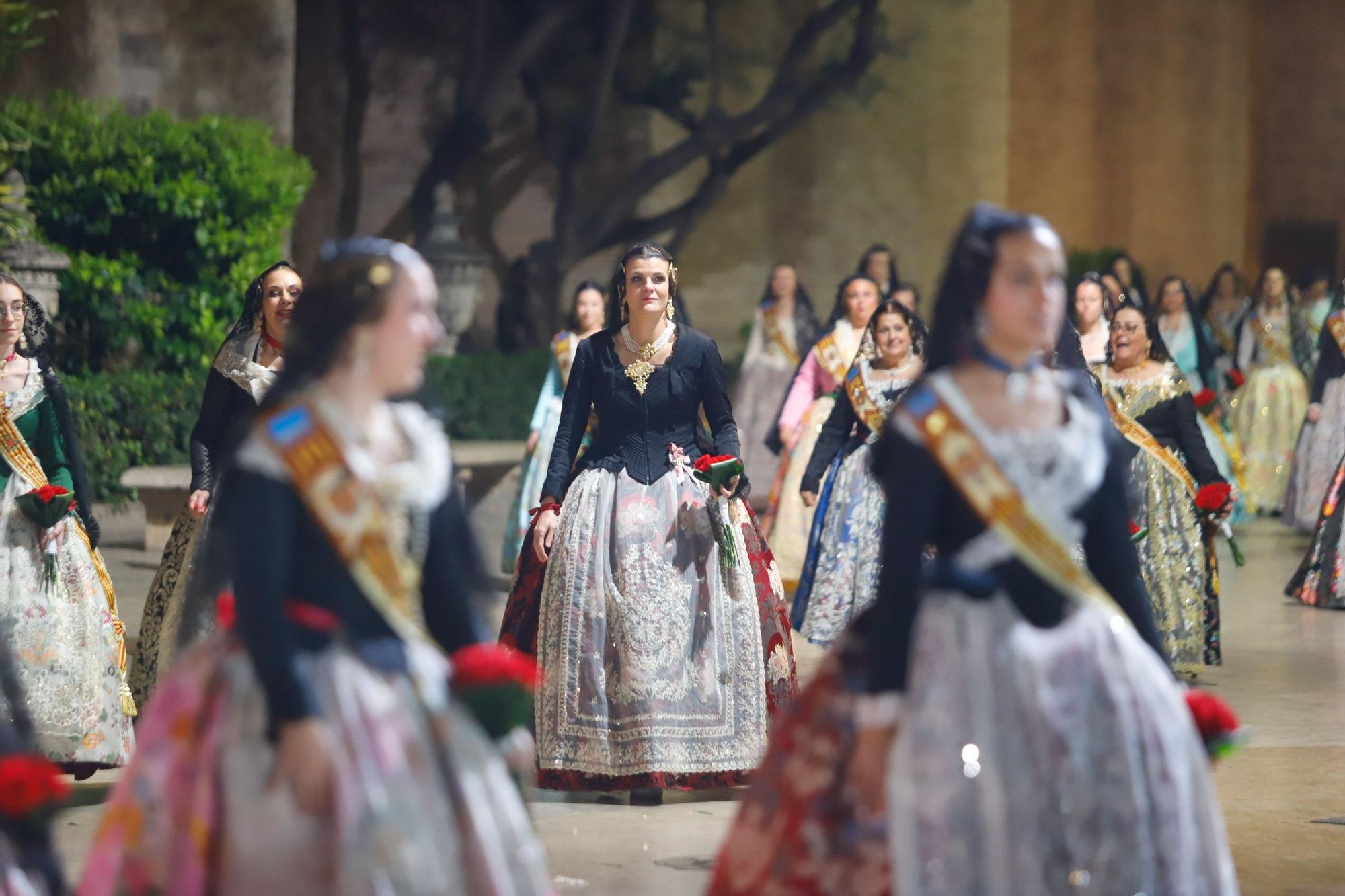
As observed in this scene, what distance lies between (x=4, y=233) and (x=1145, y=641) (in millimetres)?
7967

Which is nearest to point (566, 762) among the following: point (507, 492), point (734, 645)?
point (734, 645)

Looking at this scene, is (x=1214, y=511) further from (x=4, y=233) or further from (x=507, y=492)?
(x=507, y=492)

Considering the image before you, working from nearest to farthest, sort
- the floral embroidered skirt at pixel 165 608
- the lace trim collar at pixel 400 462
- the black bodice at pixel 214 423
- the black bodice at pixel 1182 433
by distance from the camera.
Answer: the lace trim collar at pixel 400 462
the black bodice at pixel 214 423
the floral embroidered skirt at pixel 165 608
the black bodice at pixel 1182 433

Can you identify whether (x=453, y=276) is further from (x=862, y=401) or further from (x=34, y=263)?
(x=862, y=401)

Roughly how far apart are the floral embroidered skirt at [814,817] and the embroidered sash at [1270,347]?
44.1 ft

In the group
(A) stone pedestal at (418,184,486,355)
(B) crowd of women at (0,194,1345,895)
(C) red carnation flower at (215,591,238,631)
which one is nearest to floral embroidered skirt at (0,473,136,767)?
(B) crowd of women at (0,194,1345,895)

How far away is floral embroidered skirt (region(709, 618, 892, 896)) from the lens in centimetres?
352

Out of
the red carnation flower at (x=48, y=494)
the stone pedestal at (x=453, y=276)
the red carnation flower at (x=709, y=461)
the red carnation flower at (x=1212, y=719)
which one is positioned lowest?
the red carnation flower at (x=1212, y=719)

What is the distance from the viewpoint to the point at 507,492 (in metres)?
15.9

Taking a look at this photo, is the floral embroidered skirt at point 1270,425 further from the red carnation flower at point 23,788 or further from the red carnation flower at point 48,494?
the red carnation flower at point 23,788

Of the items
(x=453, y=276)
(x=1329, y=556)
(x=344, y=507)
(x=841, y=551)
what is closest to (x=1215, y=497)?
(x=841, y=551)

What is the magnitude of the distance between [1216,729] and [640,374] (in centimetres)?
320

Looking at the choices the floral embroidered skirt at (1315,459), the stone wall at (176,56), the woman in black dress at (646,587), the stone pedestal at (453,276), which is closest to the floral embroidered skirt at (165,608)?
the woman in black dress at (646,587)

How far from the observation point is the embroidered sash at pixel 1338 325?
11750 mm
